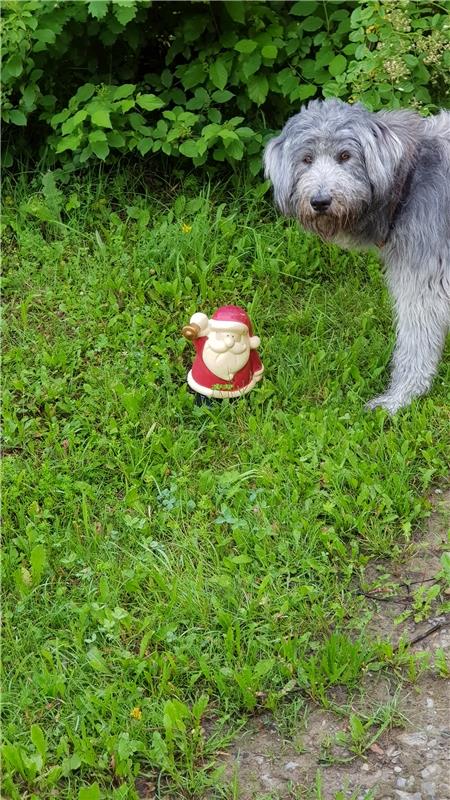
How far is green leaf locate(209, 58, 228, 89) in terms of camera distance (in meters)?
5.23

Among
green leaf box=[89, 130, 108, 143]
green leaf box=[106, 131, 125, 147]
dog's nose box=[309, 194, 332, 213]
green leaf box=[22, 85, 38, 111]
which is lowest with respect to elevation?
green leaf box=[106, 131, 125, 147]

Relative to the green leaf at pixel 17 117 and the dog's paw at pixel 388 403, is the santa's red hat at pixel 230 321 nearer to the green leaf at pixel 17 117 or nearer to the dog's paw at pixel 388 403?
the dog's paw at pixel 388 403

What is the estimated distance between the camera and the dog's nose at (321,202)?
12.9ft

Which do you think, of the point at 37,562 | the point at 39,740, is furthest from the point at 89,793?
the point at 37,562

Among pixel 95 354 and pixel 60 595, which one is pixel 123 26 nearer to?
pixel 95 354

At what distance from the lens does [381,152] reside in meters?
3.94

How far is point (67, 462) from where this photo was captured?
4172 mm

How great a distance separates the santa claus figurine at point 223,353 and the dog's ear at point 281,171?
507mm

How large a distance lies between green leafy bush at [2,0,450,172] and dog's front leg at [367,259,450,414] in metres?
1.06

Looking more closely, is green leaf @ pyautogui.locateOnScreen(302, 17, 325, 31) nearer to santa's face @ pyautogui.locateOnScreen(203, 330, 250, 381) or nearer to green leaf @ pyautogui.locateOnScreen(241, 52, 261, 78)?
green leaf @ pyautogui.locateOnScreen(241, 52, 261, 78)

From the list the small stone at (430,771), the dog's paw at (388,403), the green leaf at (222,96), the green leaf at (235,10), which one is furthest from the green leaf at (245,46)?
the small stone at (430,771)

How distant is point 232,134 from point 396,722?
323 cm

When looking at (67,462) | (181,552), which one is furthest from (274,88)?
(181,552)

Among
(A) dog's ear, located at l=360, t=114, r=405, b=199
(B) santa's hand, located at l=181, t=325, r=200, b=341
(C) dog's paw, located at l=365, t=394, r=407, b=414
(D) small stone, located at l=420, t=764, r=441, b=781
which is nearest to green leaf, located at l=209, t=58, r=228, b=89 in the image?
(A) dog's ear, located at l=360, t=114, r=405, b=199
